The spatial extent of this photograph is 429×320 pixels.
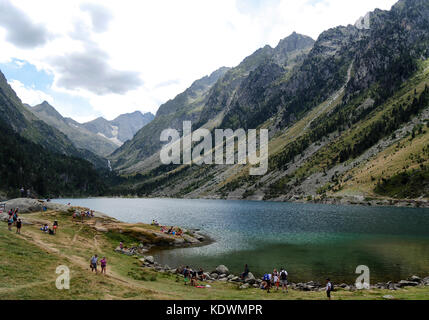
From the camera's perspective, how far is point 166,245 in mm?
73250

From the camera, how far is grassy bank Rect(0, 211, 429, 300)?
2661 centimetres

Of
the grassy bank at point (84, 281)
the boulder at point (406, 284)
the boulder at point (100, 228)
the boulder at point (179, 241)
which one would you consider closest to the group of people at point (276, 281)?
the grassy bank at point (84, 281)

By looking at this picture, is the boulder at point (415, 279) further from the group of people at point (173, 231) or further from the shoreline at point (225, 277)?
the group of people at point (173, 231)

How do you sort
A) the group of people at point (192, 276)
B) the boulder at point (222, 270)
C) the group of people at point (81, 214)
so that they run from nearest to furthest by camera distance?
the group of people at point (192, 276) < the boulder at point (222, 270) < the group of people at point (81, 214)

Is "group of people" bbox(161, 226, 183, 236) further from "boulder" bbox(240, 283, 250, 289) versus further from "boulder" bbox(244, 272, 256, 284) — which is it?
"boulder" bbox(240, 283, 250, 289)

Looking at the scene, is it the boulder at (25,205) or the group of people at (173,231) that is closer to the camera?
the boulder at (25,205)

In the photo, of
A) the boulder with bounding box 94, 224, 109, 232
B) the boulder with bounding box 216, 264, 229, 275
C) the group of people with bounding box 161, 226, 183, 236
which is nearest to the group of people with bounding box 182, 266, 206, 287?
the boulder with bounding box 216, 264, 229, 275

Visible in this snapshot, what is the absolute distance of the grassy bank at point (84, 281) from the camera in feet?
87.3

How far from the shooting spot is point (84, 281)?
30.6 m

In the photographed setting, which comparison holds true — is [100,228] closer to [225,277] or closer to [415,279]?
[225,277]

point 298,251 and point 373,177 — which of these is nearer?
point 298,251
